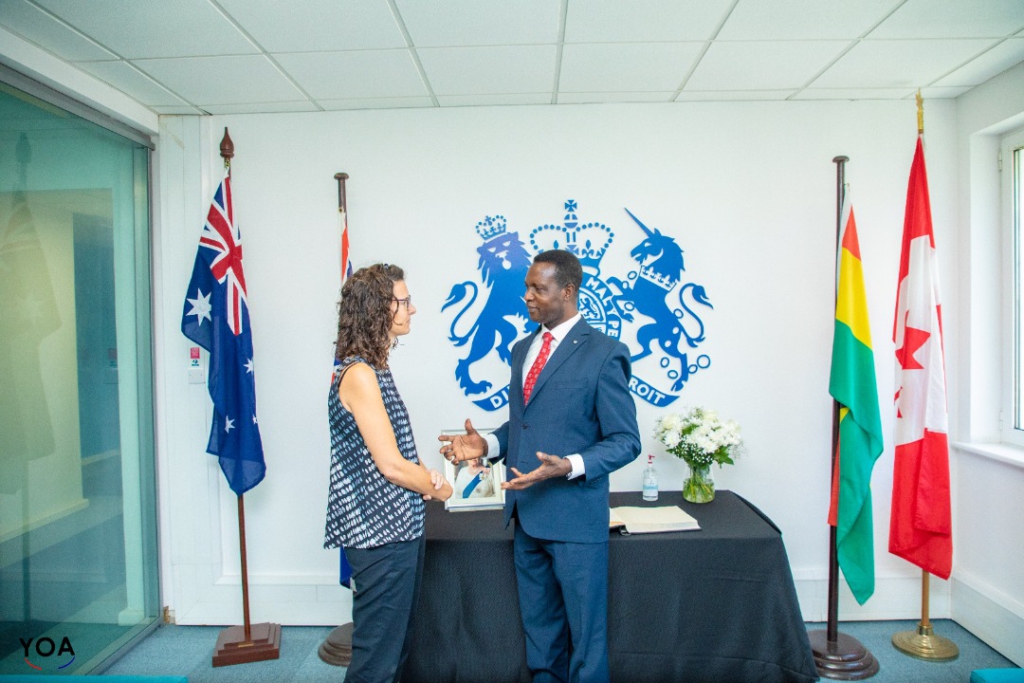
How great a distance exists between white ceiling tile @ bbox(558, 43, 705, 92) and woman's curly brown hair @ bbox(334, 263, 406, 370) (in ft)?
4.31

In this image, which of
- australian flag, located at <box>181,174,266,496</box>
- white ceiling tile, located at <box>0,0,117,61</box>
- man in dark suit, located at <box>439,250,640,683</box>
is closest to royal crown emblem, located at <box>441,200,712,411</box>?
man in dark suit, located at <box>439,250,640,683</box>

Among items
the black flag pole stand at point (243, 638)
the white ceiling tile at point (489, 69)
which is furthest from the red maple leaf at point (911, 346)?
the black flag pole stand at point (243, 638)

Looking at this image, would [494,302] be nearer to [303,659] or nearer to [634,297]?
[634,297]

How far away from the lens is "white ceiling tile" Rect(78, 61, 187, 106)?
272 centimetres

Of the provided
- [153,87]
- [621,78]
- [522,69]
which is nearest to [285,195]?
[153,87]

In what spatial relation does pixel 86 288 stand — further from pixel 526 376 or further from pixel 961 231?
pixel 961 231

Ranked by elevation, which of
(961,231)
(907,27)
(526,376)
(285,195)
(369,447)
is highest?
(907,27)

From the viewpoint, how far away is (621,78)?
2.95 m

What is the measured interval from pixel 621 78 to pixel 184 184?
2.18 metres

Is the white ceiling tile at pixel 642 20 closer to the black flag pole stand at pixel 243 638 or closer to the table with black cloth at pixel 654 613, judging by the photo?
the black flag pole stand at pixel 243 638

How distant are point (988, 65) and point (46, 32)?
12.2ft

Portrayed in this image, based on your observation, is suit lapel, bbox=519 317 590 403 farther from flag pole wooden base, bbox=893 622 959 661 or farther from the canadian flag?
flag pole wooden base, bbox=893 622 959 661

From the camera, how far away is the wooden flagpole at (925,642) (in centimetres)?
290


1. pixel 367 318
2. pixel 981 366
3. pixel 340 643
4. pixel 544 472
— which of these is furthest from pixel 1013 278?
pixel 340 643
